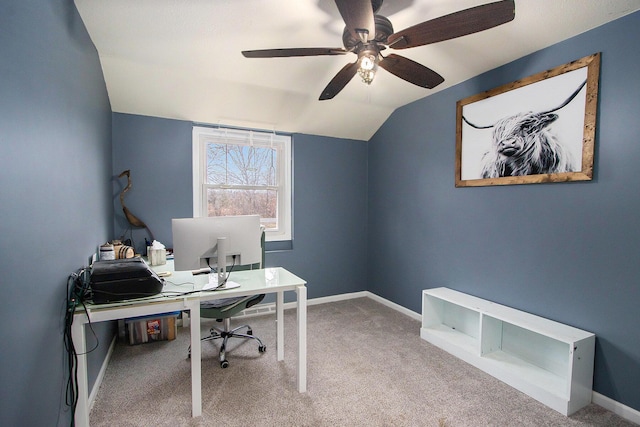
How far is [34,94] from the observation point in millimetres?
1193

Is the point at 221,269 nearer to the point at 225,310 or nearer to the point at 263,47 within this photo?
the point at 225,310

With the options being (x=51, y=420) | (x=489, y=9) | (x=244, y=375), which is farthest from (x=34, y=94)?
(x=244, y=375)

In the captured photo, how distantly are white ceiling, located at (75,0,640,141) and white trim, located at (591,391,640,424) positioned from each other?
2.39m

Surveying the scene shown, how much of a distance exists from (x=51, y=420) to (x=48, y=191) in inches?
39.5

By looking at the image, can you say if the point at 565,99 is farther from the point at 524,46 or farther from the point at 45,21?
the point at 45,21

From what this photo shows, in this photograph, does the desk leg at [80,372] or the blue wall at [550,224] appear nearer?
the desk leg at [80,372]

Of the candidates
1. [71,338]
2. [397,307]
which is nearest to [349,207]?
[397,307]

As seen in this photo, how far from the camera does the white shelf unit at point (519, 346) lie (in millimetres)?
1871

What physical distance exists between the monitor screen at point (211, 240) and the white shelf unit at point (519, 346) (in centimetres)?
180

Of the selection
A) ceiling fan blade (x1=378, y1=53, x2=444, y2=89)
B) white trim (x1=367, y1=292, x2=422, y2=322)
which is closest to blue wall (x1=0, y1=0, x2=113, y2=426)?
ceiling fan blade (x1=378, y1=53, x2=444, y2=89)

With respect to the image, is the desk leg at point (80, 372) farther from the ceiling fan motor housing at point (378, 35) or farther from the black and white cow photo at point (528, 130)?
the black and white cow photo at point (528, 130)

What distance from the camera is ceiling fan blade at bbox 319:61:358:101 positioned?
187 cm

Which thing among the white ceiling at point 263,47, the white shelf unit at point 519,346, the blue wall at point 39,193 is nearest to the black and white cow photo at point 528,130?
the white ceiling at point 263,47

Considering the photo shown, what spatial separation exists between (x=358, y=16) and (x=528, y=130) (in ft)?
5.69
